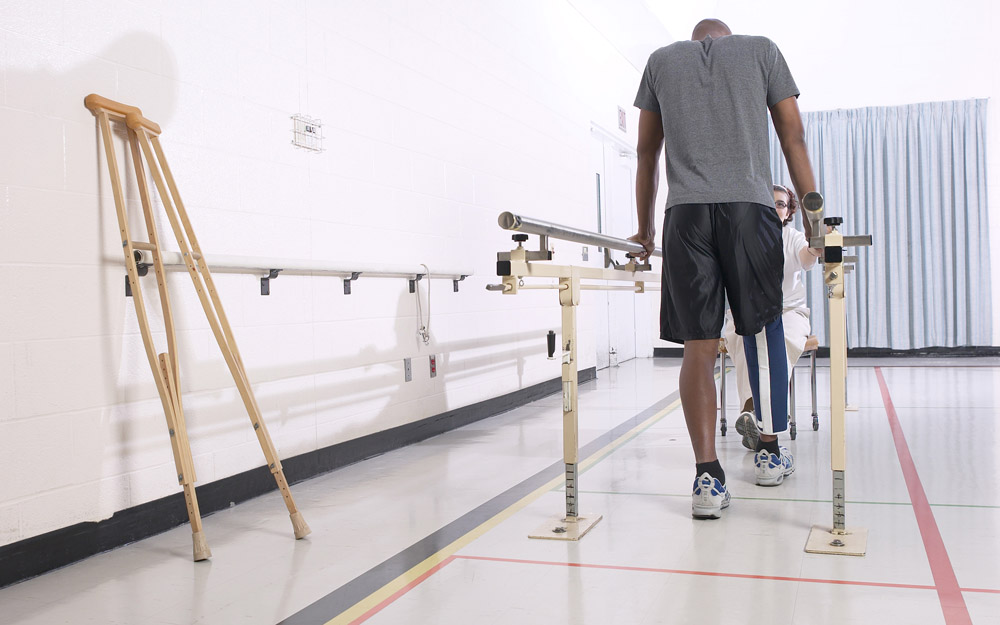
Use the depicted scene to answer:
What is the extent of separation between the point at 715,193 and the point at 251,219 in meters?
1.57

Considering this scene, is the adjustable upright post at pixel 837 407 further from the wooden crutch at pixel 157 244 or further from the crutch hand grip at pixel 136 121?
the crutch hand grip at pixel 136 121

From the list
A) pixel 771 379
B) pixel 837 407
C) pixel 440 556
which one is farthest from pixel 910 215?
pixel 440 556

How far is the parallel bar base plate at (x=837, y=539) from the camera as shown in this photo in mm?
2094

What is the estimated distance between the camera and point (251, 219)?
299 cm

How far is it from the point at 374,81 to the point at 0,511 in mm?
2290

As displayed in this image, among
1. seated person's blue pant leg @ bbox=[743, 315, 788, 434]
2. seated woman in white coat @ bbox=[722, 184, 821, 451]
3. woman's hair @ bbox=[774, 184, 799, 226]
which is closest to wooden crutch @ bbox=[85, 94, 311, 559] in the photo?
seated person's blue pant leg @ bbox=[743, 315, 788, 434]

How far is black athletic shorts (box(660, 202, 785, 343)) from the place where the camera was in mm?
2410

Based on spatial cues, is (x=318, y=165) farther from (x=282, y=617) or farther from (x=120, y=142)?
(x=282, y=617)

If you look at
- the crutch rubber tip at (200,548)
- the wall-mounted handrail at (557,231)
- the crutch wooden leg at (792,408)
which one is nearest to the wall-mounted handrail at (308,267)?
the crutch rubber tip at (200,548)

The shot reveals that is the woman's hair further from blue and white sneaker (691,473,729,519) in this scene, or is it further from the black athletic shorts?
blue and white sneaker (691,473,729,519)

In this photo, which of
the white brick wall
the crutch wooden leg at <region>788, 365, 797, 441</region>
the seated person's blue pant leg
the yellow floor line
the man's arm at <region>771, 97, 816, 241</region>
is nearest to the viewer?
the yellow floor line

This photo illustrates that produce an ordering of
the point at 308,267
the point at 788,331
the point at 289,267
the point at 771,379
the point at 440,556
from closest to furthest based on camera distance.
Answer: the point at 440,556 → the point at 771,379 → the point at 289,267 → the point at 308,267 → the point at 788,331

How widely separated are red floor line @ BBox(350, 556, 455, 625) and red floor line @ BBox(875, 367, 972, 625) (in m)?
1.10

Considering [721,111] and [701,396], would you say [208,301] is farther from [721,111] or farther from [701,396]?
[721,111]
